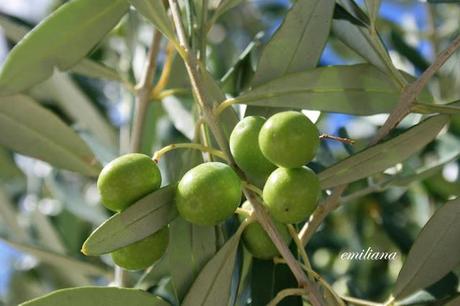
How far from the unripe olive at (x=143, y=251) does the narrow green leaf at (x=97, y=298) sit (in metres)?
0.04

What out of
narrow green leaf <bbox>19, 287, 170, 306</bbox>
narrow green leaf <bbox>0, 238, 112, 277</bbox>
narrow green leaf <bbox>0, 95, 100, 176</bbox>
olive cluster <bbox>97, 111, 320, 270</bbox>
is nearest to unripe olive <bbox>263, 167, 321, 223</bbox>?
olive cluster <bbox>97, 111, 320, 270</bbox>

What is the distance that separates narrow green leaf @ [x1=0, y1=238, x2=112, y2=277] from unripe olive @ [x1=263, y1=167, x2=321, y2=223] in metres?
0.89

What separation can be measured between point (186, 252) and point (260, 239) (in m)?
0.11

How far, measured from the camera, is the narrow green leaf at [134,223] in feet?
3.13

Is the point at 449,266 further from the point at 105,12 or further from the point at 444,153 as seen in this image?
the point at 105,12

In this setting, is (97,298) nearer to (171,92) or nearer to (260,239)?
(260,239)

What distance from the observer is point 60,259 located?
5.78 ft

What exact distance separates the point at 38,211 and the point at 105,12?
3.50 ft

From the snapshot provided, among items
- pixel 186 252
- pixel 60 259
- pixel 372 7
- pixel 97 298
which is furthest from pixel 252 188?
pixel 60 259

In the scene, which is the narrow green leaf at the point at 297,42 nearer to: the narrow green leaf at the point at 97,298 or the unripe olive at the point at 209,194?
the unripe olive at the point at 209,194

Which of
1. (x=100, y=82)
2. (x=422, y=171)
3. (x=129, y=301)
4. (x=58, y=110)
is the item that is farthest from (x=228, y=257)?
(x=100, y=82)

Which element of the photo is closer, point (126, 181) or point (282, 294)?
point (126, 181)

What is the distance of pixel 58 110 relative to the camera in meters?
2.35

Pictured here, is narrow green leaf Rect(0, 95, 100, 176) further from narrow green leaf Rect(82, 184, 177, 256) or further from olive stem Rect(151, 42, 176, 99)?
narrow green leaf Rect(82, 184, 177, 256)
